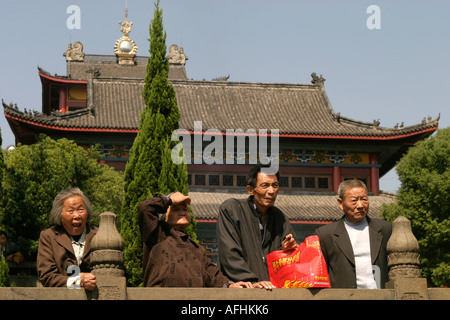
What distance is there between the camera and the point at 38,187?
18203 mm

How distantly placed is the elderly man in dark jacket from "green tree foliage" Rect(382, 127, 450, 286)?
14.9m

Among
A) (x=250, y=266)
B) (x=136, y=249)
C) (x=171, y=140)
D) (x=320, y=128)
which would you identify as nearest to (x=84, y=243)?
(x=250, y=266)

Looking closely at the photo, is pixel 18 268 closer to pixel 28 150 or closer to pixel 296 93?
pixel 28 150

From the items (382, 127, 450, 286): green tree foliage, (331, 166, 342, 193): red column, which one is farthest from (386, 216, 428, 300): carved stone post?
(331, 166, 342, 193): red column

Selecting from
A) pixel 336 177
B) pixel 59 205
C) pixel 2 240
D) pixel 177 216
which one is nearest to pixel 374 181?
pixel 336 177

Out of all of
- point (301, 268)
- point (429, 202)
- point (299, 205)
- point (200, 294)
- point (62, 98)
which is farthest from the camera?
point (62, 98)

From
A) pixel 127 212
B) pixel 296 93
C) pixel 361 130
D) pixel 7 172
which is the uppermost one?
pixel 296 93

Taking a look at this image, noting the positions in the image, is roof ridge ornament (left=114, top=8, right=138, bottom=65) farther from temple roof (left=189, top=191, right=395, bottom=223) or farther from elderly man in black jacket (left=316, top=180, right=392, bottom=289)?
elderly man in black jacket (left=316, top=180, right=392, bottom=289)

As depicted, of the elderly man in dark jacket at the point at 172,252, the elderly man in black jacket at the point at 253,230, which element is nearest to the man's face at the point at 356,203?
the elderly man in black jacket at the point at 253,230

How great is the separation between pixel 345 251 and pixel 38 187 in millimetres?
12764

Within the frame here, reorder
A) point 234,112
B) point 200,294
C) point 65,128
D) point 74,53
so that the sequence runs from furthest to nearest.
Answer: point 74,53 → point 234,112 → point 65,128 → point 200,294

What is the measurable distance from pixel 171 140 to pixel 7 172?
460cm

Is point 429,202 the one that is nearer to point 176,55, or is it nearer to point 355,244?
point 355,244

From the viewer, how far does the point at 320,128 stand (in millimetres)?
27875
